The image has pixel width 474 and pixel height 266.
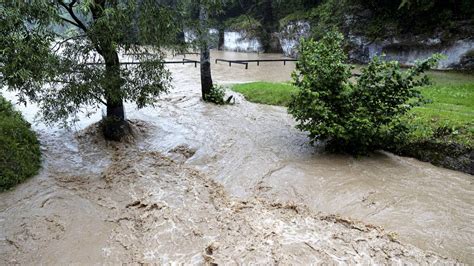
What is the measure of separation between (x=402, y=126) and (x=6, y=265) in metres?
8.09

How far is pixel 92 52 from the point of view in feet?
28.7

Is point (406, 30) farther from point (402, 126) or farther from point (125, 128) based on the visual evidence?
point (125, 128)

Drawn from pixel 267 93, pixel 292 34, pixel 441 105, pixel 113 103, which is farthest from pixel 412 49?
pixel 113 103

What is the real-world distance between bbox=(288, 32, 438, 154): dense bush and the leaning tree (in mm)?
3563

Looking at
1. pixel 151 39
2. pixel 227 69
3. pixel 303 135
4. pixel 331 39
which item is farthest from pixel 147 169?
pixel 227 69

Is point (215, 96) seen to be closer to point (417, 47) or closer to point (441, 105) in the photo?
point (441, 105)

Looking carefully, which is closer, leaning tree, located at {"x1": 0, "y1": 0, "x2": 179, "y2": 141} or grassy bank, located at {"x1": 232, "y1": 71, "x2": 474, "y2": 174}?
leaning tree, located at {"x1": 0, "y1": 0, "x2": 179, "y2": 141}

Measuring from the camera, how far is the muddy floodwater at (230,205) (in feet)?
18.0

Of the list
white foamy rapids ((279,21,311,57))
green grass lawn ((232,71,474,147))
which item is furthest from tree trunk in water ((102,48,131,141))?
white foamy rapids ((279,21,311,57))

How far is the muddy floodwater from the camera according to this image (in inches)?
216

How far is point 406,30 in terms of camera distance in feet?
74.0

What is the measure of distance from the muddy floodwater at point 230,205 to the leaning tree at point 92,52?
5.81ft

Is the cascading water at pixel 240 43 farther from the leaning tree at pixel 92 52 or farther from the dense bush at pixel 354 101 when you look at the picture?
the dense bush at pixel 354 101

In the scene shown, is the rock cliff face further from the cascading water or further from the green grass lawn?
the cascading water
